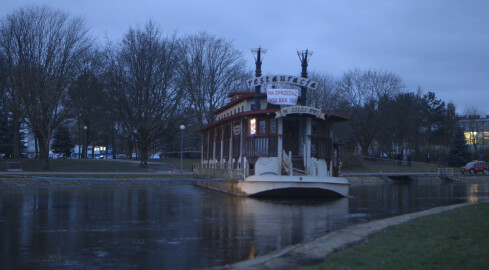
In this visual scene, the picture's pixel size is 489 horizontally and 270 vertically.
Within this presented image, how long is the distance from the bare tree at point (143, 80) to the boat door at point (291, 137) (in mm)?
20695

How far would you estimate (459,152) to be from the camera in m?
65.6

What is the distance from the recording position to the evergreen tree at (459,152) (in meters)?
65.4

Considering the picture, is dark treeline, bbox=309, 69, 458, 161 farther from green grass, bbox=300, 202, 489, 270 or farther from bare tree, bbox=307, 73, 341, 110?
green grass, bbox=300, 202, 489, 270

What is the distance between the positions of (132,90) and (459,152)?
4498 centimetres

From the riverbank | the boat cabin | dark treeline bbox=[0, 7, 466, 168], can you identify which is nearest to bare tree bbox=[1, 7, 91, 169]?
dark treeline bbox=[0, 7, 466, 168]

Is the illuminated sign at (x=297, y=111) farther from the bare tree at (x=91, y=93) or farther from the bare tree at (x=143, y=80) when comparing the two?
the bare tree at (x=91, y=93)

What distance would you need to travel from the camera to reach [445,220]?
12.9 m

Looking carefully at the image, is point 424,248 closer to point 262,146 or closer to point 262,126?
point 262,146

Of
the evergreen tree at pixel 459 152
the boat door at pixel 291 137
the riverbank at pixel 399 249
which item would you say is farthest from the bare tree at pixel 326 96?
the riverbank at pixel 399 249

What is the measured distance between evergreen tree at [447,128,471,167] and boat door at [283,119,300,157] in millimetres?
43982

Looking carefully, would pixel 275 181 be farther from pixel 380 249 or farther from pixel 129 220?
pixel 380 249

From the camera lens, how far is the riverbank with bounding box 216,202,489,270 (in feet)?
26.7

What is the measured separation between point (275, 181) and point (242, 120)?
240 inches

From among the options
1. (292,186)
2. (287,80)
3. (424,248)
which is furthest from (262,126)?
(424,248)
